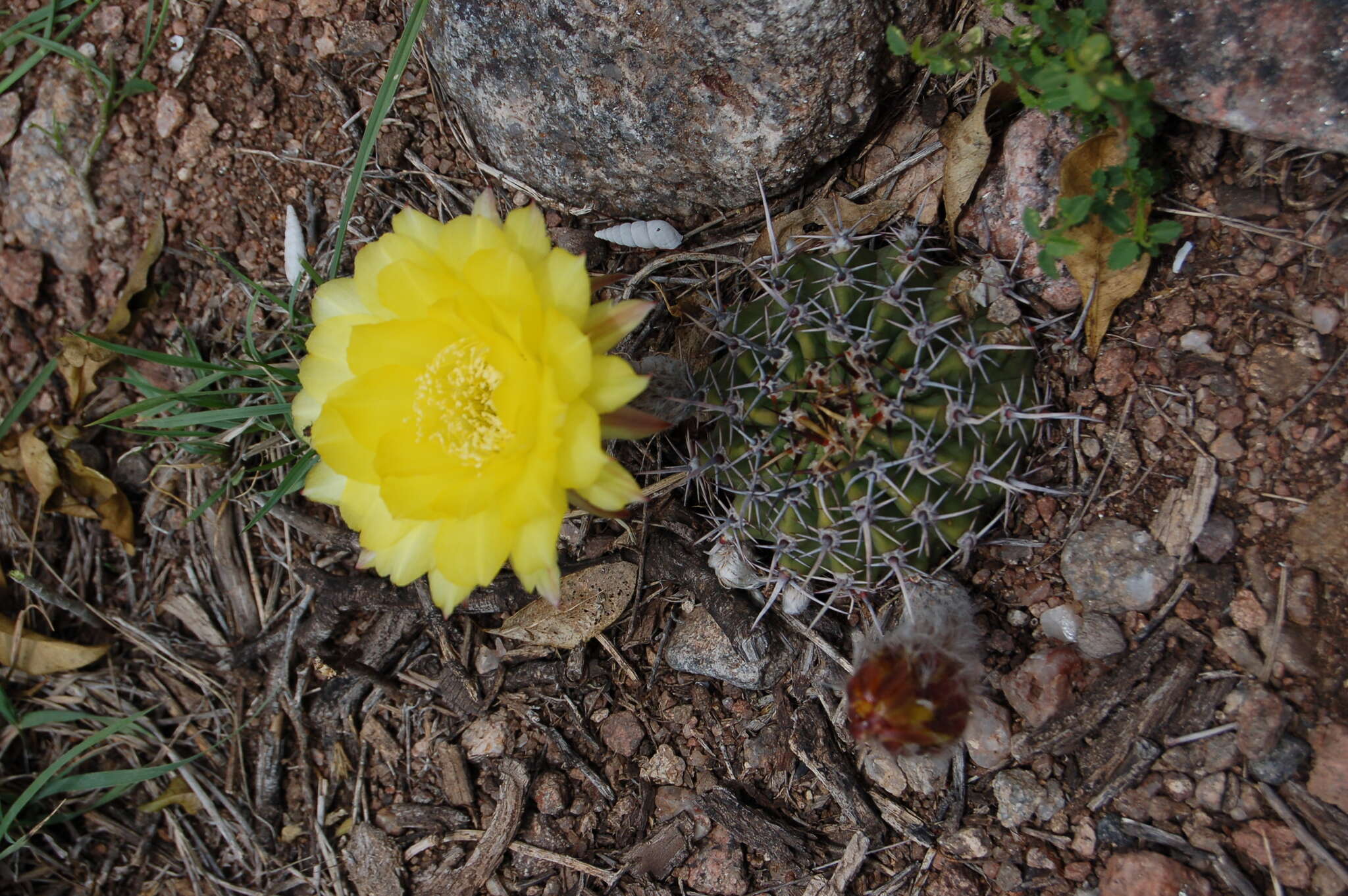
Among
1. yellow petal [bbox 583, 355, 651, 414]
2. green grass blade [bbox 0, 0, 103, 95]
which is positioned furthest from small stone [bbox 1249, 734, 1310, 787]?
green grass blade [bbox 0, 0, 103, 95]

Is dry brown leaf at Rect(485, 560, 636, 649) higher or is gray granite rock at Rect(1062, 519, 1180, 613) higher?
gray granite rock at Rect(1062, 519, 1180, 613)

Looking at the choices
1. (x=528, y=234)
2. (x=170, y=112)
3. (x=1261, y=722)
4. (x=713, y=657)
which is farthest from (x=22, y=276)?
(x=1261, y=722)

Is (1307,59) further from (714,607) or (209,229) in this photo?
(209,229)

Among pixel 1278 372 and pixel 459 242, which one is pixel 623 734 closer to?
pixel 459 242

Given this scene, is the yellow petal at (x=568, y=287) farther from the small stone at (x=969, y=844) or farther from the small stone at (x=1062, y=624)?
the small stone at (x=969, y=844)

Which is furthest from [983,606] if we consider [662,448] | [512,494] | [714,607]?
[512,494]

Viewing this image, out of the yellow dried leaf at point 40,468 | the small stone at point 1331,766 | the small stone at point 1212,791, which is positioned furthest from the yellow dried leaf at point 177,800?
the small stone at point 1331,766

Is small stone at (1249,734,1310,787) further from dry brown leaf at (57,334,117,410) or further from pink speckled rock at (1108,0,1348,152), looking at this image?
dry brown leaf at (57,334,117,410)
